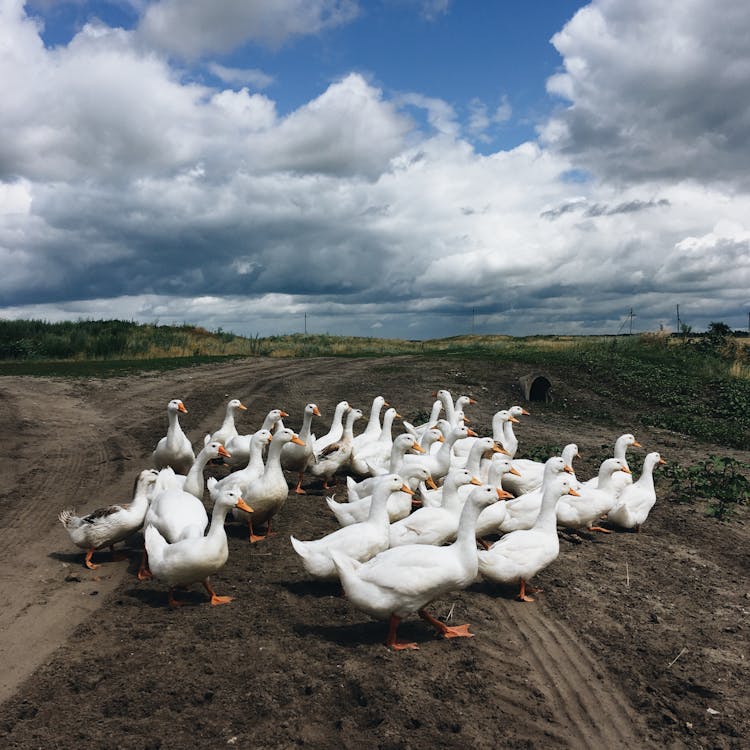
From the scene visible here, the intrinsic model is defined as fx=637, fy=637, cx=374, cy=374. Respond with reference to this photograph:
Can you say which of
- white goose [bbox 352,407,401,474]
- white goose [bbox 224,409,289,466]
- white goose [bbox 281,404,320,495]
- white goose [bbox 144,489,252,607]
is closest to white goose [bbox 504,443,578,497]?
white goose [bbox 352,407,401,474]

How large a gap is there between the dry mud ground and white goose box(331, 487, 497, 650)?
10.7 inches

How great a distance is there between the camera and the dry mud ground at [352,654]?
4340 millimetres

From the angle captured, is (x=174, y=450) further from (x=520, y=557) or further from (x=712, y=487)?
(x=712, y=487)

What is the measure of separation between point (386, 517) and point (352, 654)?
171cm

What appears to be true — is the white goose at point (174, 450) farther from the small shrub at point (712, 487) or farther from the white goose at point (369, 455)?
the small shrub at point (712, 487)

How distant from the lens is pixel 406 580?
527 centimetres

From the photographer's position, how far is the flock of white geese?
17.9 feet

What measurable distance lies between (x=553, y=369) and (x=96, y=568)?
61.5 feet

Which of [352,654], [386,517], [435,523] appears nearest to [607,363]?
[435,523]

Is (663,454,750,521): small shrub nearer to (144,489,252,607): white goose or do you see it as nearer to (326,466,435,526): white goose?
(326,466,435,526): white goose

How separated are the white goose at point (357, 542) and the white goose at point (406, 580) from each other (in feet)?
2.04

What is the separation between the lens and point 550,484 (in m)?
7.49

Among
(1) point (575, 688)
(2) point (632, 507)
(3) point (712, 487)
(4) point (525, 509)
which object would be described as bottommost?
(3) point (712, 487)

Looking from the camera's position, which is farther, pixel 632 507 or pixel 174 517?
pixel 632 507
